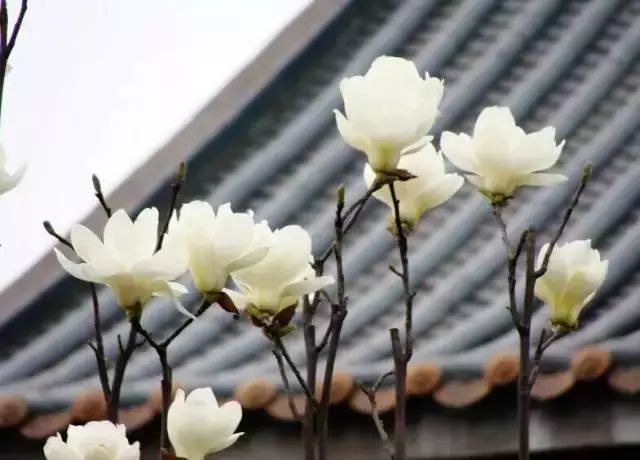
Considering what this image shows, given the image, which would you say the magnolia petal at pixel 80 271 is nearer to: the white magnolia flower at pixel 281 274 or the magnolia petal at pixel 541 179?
the white magnolia flower at pixel 281 274

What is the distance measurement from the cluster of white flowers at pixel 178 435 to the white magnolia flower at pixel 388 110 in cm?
16

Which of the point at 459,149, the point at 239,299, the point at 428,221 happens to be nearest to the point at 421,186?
the point at 459,149

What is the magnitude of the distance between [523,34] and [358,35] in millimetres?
362

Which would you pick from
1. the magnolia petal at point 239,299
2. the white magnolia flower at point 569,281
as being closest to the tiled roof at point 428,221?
the white magnolia flower at point 569,281

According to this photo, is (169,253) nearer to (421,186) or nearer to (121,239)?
(121,239)

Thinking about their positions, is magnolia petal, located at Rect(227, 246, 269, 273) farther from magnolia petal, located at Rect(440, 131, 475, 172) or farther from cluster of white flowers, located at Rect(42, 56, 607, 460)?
magnolia petal, located at Rect(440, 131, 475, 172)

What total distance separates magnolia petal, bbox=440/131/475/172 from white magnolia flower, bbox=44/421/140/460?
0.84ft

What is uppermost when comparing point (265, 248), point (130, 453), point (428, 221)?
point (428, 221)

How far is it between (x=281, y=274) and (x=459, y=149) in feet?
0.46

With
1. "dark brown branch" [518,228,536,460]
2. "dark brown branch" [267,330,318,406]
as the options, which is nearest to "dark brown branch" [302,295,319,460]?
"dark brown branch" [267,330,318,406]

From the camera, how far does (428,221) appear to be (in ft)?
7.13

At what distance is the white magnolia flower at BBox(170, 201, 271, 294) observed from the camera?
58 centimetres

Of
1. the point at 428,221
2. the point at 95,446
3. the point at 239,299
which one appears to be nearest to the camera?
the point at 95,446

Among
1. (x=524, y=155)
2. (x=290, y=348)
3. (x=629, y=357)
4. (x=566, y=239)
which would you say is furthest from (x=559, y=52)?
(x=524, y=155)
